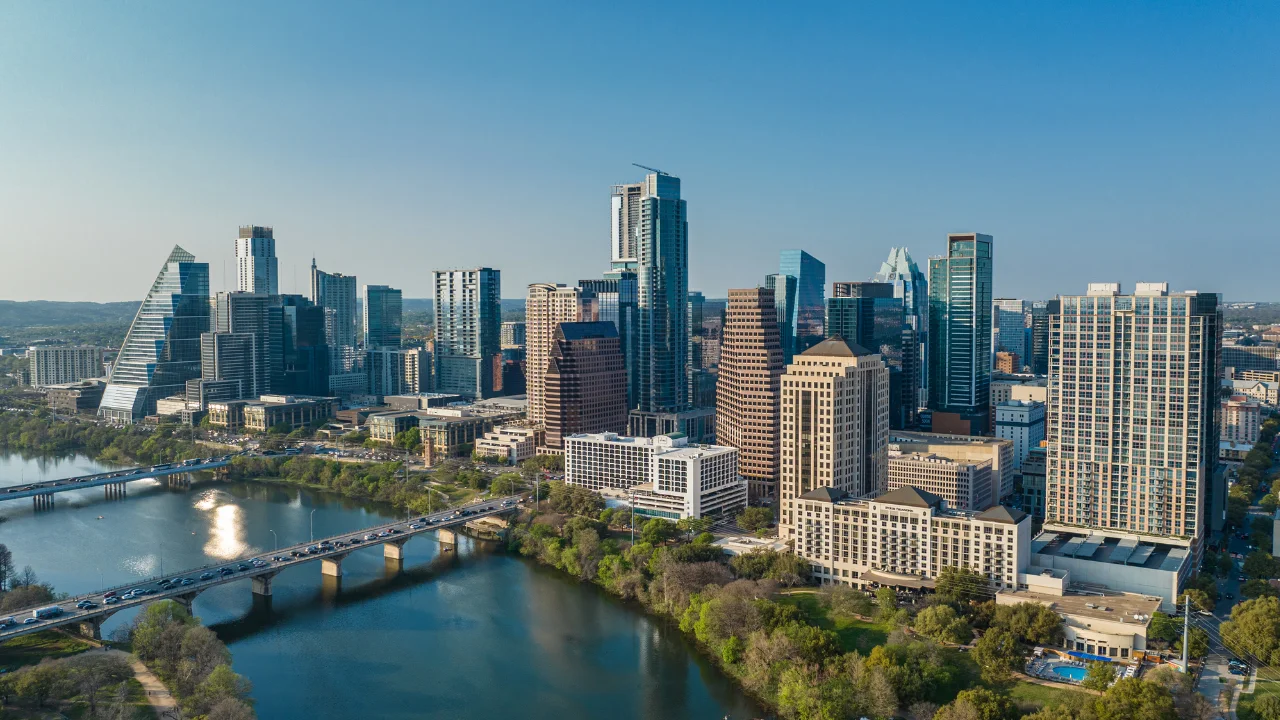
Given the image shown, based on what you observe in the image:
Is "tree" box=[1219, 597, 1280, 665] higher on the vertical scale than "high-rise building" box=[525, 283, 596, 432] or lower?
lower

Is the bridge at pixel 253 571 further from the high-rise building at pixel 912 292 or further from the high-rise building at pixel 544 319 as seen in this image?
the high-rise building at pixel 912 292

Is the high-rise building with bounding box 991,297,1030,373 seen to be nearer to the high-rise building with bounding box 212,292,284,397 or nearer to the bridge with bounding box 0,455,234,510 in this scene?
the high-rise building with bounding box 212,292,284,397

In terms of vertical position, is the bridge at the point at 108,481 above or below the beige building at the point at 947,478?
below

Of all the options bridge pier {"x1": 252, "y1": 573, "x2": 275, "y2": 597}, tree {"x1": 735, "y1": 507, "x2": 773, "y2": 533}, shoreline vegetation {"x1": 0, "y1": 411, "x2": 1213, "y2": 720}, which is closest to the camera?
shoreline vegetation {"x1": 0, "y1": 411, "x2": 1213, "y2": 720}

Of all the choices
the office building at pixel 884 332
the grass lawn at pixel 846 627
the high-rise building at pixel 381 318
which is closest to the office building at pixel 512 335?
the high-rise building at pixel 381 318

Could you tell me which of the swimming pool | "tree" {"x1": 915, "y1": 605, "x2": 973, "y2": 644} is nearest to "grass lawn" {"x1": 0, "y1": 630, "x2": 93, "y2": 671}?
"tree" {"x1": 915, "y1": 605, "x2": 973, "y2": 644}

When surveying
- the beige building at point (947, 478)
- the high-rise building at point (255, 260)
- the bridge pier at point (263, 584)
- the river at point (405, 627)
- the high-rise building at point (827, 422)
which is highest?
the high-rise building at point (255, 260)

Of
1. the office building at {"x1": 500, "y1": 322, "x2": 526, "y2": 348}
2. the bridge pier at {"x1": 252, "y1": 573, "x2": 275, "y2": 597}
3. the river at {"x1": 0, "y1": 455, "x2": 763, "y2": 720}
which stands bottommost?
the river at {"x1": 0, "y1": 455, "x2": 763, "y2": 720}
